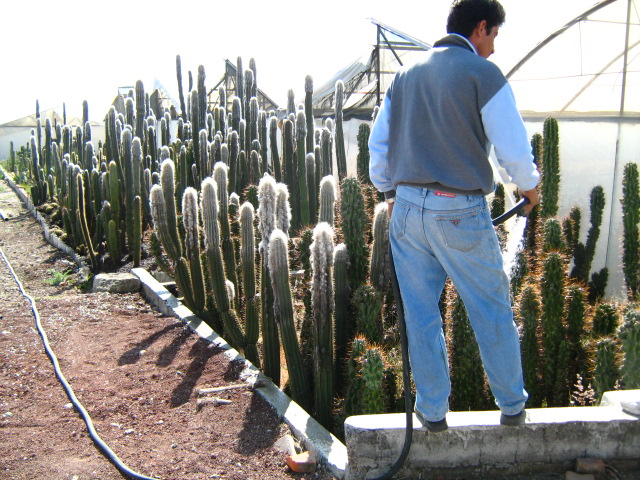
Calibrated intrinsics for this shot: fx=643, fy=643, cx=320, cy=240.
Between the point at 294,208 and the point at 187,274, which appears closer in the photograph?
the point at 187,274

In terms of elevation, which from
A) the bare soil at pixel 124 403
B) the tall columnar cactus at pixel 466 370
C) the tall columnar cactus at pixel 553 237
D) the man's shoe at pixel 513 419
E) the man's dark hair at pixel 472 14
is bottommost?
the bare soil at pixel 124 403

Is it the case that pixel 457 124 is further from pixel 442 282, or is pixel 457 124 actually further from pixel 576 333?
pixel 576 333

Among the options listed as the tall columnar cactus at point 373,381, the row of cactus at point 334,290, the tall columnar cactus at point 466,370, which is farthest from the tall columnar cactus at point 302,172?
the tall columnar cactus at point 373,381

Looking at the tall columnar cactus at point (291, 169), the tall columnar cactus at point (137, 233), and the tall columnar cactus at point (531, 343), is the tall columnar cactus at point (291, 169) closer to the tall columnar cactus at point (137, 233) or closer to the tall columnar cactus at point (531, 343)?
the tall columnar cactus at point (137, 233)

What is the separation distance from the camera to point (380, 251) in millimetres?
4477

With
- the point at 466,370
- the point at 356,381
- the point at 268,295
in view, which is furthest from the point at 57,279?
the point at 466,370

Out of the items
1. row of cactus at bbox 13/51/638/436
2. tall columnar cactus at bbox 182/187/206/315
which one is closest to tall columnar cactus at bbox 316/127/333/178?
row of cactus at bbox 13/51/638/436

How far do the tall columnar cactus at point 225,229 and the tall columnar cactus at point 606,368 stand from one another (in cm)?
308

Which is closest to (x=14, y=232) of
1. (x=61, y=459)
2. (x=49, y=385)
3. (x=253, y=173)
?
(x=253, y=173)

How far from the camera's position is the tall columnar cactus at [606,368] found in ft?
11.3

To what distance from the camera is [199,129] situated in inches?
364

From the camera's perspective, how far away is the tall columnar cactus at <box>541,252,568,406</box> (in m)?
3.97

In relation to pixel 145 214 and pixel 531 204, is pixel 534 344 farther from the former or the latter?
pixel 145 214

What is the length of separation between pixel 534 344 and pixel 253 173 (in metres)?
5.27
